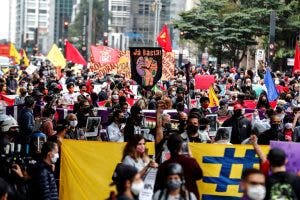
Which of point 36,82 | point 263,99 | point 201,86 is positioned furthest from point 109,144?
point 201,86

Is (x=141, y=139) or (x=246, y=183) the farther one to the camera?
(x=141, y=139)

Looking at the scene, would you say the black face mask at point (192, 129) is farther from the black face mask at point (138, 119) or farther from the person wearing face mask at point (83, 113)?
the person wearing face mask at point (83, 113)

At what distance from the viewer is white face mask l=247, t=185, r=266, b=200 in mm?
8555

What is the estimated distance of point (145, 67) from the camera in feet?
62.1

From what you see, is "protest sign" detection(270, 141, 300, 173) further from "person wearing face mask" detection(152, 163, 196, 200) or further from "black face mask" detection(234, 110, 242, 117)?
"black face mask" detection(234, 110, 242, 117)

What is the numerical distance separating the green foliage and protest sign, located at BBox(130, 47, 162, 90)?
126ft

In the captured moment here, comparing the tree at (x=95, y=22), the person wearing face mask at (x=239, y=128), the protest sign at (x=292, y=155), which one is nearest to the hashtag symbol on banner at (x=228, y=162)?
the protest sign at (x=292, y=155)

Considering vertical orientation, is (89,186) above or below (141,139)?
below

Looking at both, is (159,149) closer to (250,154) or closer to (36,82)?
(250,154)

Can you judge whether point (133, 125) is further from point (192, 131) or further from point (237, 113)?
point (192, 131)

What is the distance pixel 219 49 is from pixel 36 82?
1413 inches

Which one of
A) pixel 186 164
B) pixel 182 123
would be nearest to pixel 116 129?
pixel 182 123

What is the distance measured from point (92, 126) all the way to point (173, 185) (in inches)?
277

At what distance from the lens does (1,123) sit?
1438cm
